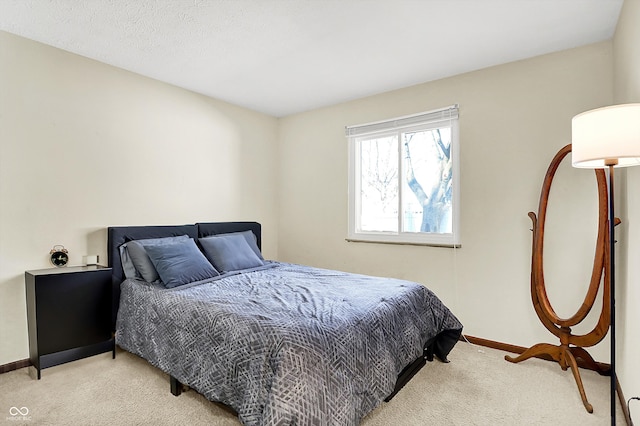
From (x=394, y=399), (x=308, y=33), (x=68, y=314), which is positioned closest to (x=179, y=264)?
(x=68, y=314)

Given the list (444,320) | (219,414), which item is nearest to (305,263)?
(444,320)

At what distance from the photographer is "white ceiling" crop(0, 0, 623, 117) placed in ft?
7.27

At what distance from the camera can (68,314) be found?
259 cm

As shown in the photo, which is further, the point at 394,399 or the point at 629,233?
the point at 394,399

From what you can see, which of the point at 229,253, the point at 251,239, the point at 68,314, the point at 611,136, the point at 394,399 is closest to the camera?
the point at 611,136

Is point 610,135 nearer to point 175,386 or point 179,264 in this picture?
point 175,386

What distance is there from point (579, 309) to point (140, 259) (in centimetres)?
349

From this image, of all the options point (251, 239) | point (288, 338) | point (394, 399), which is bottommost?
point (394, 399)

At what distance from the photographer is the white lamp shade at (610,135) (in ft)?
5.07

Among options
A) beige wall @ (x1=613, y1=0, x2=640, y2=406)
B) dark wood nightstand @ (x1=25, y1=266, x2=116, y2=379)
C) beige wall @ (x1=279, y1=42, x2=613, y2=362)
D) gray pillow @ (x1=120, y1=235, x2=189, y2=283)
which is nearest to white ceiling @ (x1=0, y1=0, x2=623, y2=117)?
beige wall @ (x1=279, y1=42, x2=613, y2=362)

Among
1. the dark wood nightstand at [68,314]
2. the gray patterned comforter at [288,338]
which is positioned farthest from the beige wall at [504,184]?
the dark wood nightstand at [68,314]

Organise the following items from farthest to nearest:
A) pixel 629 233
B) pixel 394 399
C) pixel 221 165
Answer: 1. pixel 221 165
2. pixel 394 399
3. pixel 629 233

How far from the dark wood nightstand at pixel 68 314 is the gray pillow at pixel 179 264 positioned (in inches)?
16.5

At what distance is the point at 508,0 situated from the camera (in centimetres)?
215
